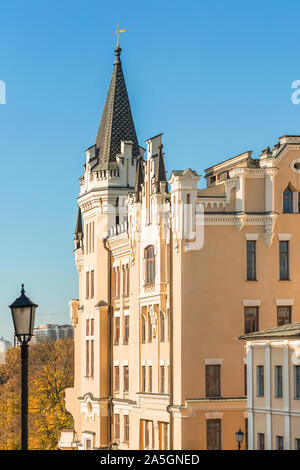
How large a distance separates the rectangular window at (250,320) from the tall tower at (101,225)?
42.4 feet

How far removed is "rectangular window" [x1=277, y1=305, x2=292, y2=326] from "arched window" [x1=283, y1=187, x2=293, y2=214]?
4.83 m

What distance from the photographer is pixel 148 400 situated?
57656mm

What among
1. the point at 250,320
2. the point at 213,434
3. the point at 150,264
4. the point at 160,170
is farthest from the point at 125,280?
the point at 213,434

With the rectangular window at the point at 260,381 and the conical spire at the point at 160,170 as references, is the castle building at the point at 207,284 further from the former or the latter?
the rectangular window at the point at 260,381

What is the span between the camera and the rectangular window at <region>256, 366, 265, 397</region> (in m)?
47.2

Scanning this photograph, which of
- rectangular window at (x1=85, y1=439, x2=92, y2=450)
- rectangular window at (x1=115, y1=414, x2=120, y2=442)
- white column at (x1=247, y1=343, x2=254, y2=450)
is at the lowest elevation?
rectangular window at (x1=85, y1=439, x2=92, y2=450)

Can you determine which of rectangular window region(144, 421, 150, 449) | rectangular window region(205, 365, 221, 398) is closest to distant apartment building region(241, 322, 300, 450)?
rectangular window region(205, 365, 221, 398)

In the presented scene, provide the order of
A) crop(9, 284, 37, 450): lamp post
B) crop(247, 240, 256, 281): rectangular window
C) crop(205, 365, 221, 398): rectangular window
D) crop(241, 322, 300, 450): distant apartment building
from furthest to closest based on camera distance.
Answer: crop(247, 240, 256, 281): rectangular window < crop(205, 365, 221, 398): rectangular window < crop(241, 322, 300, 450): distant apartment building < crop(9, 284, 37, 450): lamp post

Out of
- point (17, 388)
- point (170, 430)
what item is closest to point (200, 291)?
point (170, 430)

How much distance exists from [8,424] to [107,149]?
44551 millimetres

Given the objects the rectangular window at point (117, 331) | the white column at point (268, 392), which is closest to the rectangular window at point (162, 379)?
the rectangular window at point (117, 331)

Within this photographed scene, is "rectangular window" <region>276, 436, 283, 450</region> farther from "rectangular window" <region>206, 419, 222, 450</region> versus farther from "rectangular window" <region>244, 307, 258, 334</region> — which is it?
"rectangular window" <region>244, 307, 258, 334</region>

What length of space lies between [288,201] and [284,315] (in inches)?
225
